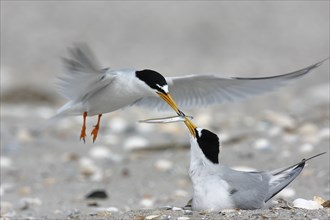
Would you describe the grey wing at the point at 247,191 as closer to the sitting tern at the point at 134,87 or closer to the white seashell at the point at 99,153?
the sitting tern at the point at 134,87

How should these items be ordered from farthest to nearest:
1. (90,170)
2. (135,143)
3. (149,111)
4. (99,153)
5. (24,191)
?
1. (149,111)
2. (135,143)
3. (99,153)
4. (90,170)
5. (24,191)

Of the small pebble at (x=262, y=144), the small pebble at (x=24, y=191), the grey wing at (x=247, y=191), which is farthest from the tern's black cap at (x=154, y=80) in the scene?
the small pebble at (x=262, y=144)

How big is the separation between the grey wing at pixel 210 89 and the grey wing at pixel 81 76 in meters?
0.55

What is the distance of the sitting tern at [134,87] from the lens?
17.4 ft

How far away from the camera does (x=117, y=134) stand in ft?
30.0

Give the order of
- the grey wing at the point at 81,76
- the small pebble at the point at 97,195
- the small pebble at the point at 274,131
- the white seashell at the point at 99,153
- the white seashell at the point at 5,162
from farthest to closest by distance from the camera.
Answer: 1. the white seashell at the point at 99,153
2. the small pebble at the point at 274,131
3. the white seashell at the point at 5,162
4. the small pebble at the point at 97,195
5. the grey wing at the point at 81,76

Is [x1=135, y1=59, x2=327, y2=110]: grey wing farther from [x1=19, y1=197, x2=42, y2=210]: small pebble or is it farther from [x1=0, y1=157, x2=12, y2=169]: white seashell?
[x1=0, y1=157, x2=12, y2=169]: white seashell

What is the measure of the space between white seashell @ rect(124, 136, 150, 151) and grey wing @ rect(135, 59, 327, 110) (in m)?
1.88

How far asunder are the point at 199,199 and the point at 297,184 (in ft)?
5.61

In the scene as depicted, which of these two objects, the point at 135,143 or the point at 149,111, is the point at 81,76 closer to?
the point at 135,143

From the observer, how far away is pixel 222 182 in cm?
461

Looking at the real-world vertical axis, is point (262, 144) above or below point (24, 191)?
above

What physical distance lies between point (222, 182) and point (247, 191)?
149 mm

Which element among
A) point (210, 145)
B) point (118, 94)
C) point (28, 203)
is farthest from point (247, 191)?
point (28, 203)
